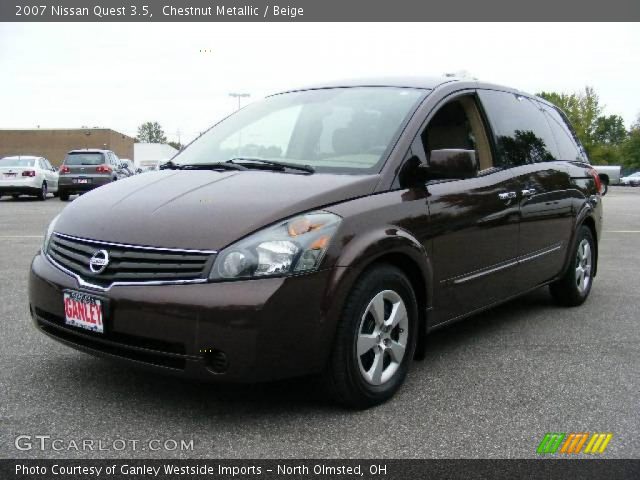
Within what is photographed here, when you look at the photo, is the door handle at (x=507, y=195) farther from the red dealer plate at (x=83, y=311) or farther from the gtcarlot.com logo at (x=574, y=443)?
the red dealer plate at (x=83, y=311)

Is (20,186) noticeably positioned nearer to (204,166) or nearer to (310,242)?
(204,166)

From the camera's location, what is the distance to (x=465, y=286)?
408cm

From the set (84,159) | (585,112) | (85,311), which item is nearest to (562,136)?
(85,311)

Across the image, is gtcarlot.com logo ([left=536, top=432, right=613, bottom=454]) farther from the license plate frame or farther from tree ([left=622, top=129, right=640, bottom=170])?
tree ([left=622, top=129, right=640, bottom=170])

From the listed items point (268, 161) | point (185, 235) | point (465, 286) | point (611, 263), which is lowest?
point (611, 263)

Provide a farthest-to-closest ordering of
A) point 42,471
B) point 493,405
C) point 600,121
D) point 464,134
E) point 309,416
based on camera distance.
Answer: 1. point 600,121
2. point 464,134
3. point 493,405
4. point 309,416
5. point 42,471

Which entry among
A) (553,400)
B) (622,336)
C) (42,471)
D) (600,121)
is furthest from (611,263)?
(600,121)

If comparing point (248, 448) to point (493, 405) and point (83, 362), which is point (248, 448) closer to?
point (493, 405)

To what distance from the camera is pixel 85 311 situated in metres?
3.12

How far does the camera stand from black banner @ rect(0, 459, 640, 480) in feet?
8.66

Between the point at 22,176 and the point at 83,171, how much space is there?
2.05m

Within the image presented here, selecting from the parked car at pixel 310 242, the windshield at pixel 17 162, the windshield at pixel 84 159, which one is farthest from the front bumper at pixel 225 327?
the windshield at pixel 17 162

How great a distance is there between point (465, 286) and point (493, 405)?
85 centimetres

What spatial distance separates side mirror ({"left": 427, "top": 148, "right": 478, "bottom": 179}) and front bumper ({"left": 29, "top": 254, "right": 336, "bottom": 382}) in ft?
3.35
